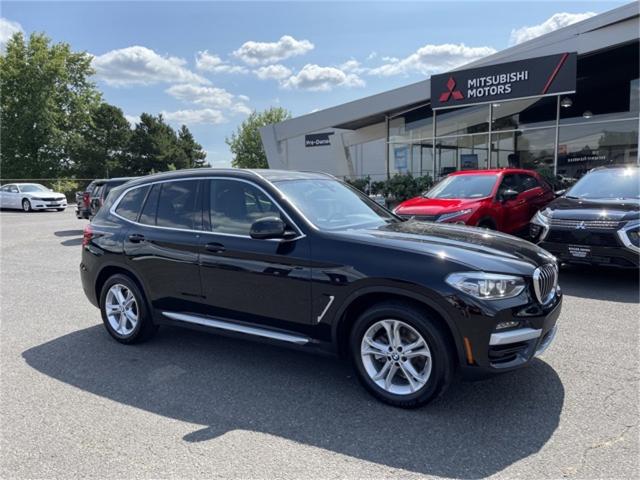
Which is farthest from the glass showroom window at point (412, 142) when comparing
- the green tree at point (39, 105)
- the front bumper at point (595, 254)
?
the green tree at point (39, 105)

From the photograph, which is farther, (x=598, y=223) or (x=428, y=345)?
(x=598, y=223)

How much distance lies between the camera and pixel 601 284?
24.7 feet

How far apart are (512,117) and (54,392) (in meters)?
18.8

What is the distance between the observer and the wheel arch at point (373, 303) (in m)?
3.46

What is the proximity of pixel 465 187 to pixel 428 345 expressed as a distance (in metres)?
7.11

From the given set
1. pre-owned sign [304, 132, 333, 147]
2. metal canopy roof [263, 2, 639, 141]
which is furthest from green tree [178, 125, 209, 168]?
metal canopy roof [263, 2, 639, 141]

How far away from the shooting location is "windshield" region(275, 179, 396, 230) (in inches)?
170

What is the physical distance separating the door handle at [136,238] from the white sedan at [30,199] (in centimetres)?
2563

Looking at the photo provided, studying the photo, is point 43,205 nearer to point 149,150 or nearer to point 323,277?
point 323,277

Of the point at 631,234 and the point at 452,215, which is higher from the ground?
the point at 452,215

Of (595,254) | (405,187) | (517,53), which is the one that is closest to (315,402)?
(595,254)

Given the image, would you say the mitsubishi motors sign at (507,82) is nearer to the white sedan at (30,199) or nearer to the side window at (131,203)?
the side window at (131,203)

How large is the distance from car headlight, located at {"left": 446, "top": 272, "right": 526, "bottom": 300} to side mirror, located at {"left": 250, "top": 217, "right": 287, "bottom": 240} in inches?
53.3

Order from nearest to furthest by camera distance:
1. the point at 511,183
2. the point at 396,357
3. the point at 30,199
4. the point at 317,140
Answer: the point at 396,357 → the point at 511,183 → the point at 30,199 → the point at 317,140
